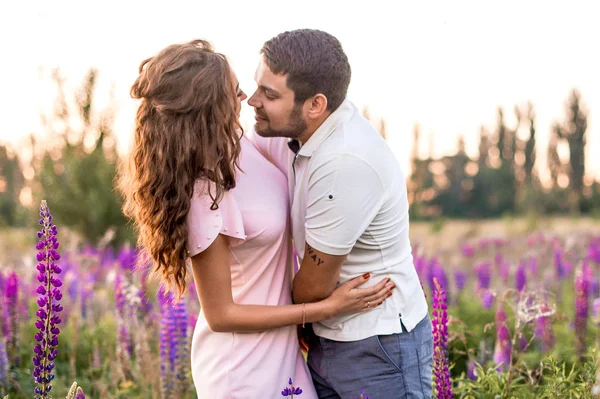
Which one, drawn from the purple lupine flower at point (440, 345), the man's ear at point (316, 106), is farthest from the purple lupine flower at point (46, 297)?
the purple lupine flower at point (440, 345)

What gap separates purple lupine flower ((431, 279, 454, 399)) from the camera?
3.17 m

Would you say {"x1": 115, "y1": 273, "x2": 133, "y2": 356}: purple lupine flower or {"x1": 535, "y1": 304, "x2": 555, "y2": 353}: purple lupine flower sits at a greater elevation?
{"x1": 115, "y1": 273, "x2": 133, "y2": 356}: purple lupine flower

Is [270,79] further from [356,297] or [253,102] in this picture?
[356,297]

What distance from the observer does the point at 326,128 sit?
10.8 feet

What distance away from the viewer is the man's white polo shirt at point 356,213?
3033 mm

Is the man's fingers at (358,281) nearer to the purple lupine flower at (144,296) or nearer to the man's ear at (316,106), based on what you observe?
the man's ear at (316,106)

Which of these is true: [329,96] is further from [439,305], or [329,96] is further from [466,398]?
[466,398]

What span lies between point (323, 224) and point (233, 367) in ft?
2.60

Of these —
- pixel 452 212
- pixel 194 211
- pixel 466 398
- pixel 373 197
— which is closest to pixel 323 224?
pixel 373 197

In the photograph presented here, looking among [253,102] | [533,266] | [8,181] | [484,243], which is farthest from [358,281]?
[8,181]

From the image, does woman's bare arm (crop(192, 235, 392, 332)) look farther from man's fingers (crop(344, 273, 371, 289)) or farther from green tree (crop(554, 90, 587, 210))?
green tree (crop(554, 90, 587, 210))

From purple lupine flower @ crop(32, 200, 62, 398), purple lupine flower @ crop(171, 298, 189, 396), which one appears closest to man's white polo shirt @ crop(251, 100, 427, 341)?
purple lupine flower @ crop(32, 200, 62, 398)

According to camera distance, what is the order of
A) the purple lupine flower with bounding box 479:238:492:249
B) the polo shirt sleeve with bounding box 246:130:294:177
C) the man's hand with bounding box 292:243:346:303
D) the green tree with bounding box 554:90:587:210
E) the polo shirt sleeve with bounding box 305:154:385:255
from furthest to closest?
the green tree with bounding box 554:90:587:210 < the purple lupine flower with bounding box 479:238:492:249 < the polo shirt sleeve with bounding box 246:130:294:177 < the man's hand with bounding box 292:243:346:303 < the polo shirt sleeve with bounding box 305:154:385:255

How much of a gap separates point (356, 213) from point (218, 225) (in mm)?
577
